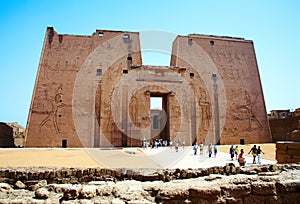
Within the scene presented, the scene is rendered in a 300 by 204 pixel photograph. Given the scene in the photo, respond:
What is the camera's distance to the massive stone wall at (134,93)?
1930 centimetres

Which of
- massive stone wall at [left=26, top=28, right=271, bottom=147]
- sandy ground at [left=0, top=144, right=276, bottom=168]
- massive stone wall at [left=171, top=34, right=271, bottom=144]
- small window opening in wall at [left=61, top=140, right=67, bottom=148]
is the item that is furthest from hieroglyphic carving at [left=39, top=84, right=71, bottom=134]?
massive stone wall at [left=171, top=34, right=271, bottom=144]

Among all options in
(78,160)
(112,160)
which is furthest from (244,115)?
(78,160)

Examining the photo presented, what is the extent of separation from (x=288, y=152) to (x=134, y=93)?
14075 mm

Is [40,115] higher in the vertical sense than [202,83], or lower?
lower

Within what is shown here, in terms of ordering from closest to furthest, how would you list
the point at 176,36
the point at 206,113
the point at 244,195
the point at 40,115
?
the point at 244,195, the point at 40,115, the point at 206,113, the point at 176,36

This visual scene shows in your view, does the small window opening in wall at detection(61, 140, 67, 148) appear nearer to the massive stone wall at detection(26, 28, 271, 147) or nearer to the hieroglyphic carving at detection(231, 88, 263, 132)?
the massive stone wall at detection(26, 28, 271, 147)

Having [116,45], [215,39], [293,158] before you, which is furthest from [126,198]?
[215,39]

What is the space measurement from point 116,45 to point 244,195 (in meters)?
20.9

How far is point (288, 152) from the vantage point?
719 cm

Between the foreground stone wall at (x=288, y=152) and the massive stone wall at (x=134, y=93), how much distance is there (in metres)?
12.0

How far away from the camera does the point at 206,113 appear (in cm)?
2155

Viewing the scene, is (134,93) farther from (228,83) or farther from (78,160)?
(228,83)

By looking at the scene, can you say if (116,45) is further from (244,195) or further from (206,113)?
(244,195)

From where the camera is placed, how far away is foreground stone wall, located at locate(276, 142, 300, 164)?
22.6 feet
